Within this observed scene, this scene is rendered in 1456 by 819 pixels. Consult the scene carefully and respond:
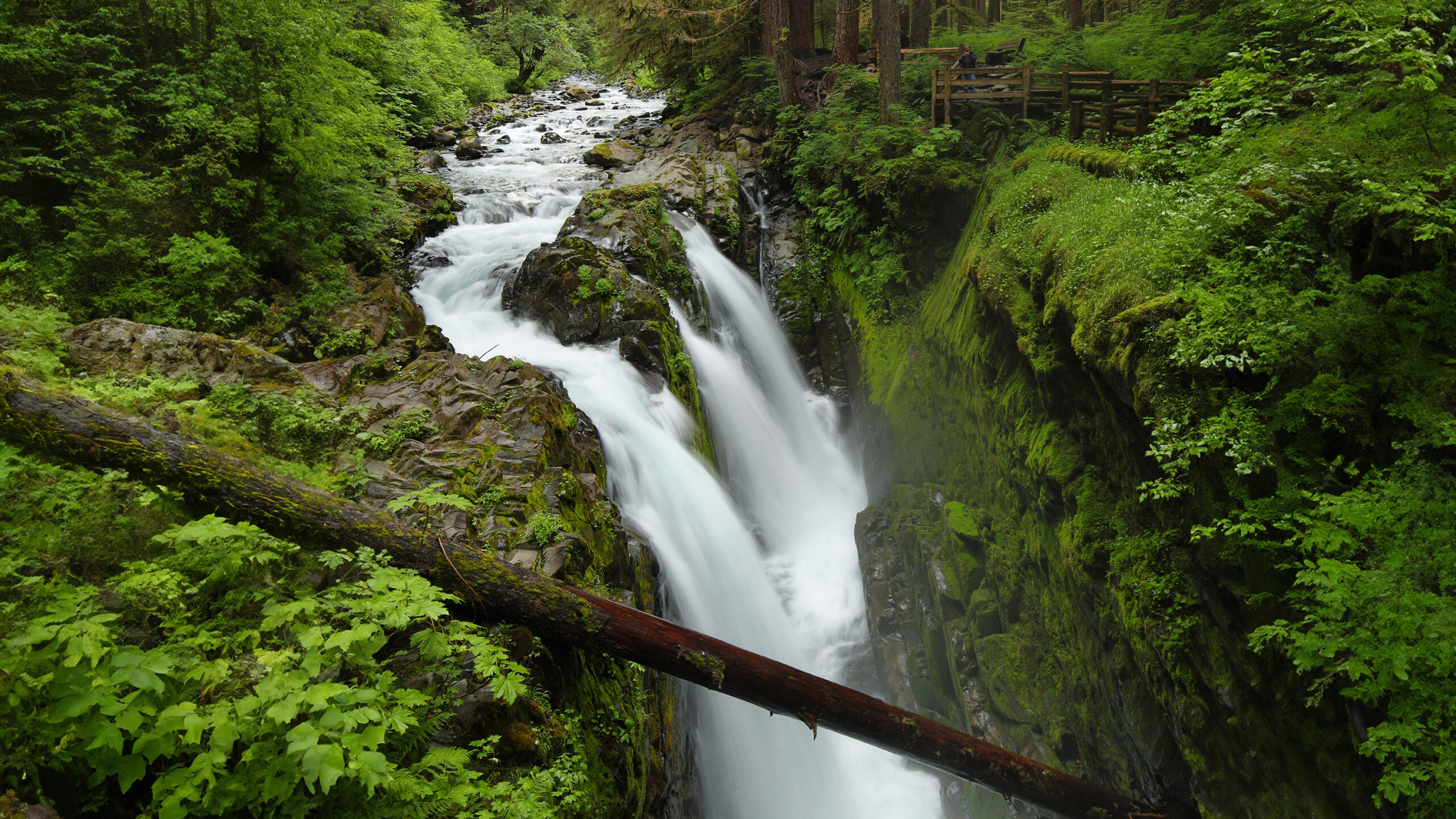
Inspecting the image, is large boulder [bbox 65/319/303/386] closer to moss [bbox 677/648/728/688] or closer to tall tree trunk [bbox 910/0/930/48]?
moss [bbox 677/648/728/688]

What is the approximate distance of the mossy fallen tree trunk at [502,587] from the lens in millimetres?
3342

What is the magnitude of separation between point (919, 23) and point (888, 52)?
6.64 m

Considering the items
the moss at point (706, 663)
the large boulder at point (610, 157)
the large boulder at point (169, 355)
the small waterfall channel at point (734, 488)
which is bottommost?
the small waterfall channel at point (734, 488)

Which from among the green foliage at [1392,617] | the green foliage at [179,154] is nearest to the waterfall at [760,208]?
the green foliage at [179,154]

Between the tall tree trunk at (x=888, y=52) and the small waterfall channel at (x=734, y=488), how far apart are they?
4.43 metres

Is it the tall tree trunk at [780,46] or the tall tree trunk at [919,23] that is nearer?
the tall tree trunk at [780,46]

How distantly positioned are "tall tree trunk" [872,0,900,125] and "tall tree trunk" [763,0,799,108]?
352cm

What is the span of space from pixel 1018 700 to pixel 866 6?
2176cm

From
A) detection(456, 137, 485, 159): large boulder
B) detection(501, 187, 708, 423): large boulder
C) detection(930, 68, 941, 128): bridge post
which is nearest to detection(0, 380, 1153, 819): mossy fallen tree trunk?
detection(501, 187, 708, 423): large boulder

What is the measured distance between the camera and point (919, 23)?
57.8 ft

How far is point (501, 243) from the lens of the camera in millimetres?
12180

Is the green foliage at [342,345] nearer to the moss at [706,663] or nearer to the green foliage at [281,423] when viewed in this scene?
the green foliage at [281,423]

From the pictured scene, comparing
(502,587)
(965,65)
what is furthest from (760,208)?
(502,587)

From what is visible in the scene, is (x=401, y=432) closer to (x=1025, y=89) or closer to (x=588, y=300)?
(x=588, y=300)
